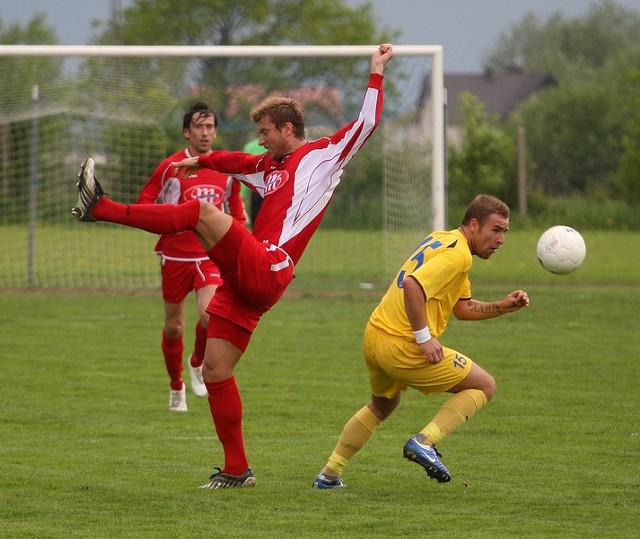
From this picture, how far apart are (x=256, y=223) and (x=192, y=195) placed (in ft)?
9.78

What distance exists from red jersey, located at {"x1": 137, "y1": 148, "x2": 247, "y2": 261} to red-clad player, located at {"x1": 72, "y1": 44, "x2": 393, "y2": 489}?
2.65 metres

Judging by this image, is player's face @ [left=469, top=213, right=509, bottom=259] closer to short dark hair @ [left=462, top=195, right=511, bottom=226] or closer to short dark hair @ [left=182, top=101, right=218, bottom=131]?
short dark hair @ [left=462, top=195, right=511, bottom=226]

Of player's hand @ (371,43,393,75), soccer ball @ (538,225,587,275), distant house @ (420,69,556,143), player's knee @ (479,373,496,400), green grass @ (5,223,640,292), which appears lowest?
green grass @ (5,223,640,292)

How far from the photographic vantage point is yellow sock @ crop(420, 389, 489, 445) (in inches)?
236

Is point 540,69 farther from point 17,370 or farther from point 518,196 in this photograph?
point 17,370

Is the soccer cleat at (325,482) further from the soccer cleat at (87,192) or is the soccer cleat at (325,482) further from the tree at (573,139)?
the tree at (573,139)

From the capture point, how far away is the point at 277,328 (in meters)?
14.0

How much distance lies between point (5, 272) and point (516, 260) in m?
9.99

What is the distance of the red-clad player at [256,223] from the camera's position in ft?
19.2

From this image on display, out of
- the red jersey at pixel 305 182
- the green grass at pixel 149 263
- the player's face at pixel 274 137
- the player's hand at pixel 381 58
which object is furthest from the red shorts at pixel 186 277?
the green grass at pixel 149 263

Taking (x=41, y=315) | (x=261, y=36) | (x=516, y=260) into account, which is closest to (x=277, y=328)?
(x=41, y=315)

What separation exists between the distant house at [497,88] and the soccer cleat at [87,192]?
251ft

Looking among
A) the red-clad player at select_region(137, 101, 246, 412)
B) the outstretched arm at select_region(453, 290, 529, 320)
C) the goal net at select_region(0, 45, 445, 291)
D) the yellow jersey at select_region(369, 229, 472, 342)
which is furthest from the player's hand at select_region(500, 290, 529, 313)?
the goal net at select_region(0, 45, 445, 291)

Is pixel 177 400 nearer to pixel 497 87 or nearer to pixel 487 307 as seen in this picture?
pixel 487 307
